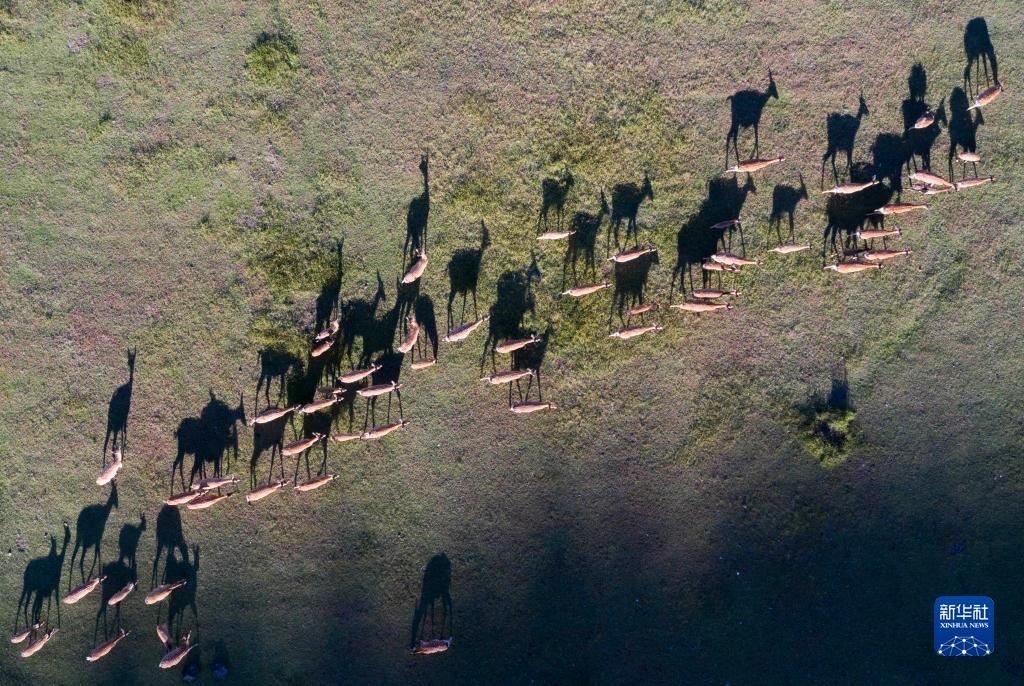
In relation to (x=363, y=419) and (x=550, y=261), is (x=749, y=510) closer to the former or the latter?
(x=550, y=261)

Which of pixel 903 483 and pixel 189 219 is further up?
pixel 189 219

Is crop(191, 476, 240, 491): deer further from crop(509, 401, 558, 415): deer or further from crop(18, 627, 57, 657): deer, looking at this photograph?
crop(509, 401, 558, 415): deer

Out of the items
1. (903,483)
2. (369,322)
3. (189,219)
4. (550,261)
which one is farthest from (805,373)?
(189,219)

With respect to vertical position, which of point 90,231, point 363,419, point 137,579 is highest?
point 90,231

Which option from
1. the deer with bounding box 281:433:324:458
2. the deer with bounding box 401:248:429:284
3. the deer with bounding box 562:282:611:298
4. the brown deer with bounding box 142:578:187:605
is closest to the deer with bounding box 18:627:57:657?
the brown deer with bounding box 142:578:187:605

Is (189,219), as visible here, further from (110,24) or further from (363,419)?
(363,419)
